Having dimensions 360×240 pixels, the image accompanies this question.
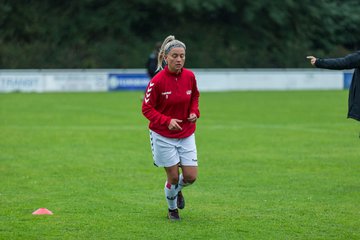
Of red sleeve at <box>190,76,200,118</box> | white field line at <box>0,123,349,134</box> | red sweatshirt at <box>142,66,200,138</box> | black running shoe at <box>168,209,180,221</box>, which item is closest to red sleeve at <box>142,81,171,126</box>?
red sweatshirt at <box>142,66,200,138</box>

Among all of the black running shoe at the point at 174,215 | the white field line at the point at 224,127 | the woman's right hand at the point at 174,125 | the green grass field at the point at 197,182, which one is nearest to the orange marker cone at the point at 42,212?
the green grass field at the point at 197,182

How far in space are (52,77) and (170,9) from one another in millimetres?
16393

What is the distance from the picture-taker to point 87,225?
9266 mm

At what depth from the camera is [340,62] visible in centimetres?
1041

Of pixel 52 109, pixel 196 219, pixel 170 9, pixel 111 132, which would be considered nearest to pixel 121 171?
pixel 196 219

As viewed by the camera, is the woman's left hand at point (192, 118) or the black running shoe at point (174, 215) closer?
the woman's left hand at point (192, 118)

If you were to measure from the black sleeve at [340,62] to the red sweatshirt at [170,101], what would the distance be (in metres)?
1.76

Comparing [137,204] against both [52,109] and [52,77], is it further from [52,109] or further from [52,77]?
[52,77]

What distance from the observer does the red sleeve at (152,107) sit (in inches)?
363

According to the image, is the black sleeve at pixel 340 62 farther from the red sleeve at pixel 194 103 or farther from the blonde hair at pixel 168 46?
the blonde hair at pixel 168 46

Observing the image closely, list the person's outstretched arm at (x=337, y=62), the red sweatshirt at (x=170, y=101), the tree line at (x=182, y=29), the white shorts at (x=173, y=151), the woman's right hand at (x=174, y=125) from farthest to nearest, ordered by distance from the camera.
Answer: the tree line at (x=182, y=29)
the person's outstretched arm at (x=337, y=62)
the white shorts at (x=173, y=151)
the red sweatshirt at (x=170, y=101)
the woman's right hand at (x=174, y=125)

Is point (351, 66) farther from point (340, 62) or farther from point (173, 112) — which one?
point (173, 112)

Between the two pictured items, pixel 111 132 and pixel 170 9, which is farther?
pixel 170 9

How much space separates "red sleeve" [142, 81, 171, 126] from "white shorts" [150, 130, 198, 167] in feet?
0.96
